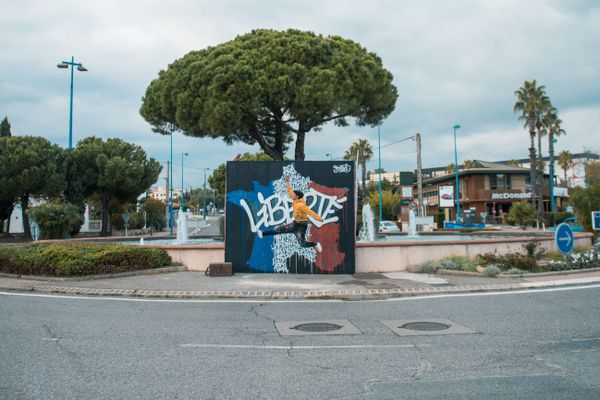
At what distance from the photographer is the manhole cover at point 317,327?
803cm

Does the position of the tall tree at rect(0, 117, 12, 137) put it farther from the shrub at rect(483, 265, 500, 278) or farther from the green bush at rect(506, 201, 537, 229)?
the shrub at rect(483, 265, 500, 278)

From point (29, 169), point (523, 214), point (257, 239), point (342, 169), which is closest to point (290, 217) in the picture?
point (257, 239)

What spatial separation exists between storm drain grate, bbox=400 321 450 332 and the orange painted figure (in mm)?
6771

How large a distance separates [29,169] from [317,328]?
37973 mm

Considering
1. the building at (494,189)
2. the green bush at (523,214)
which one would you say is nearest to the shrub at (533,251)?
the green bush at (523,214)

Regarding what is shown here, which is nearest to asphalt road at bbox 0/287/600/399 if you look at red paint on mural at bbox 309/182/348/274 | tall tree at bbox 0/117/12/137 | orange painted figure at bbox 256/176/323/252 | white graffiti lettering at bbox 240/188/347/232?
red paint on mural at bbox 309/182/348/274

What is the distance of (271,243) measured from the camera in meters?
15.1

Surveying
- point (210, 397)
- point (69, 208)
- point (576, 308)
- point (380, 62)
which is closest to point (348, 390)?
point (210, 397)

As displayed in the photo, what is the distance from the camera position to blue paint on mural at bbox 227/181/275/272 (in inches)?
595

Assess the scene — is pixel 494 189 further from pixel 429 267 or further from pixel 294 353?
pixel 294 353

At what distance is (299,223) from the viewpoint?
15.0m

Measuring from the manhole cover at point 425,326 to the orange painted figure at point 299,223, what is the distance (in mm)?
6793

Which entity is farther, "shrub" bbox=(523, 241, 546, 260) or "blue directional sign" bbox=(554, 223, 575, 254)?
"shrub" bbox=(523, 241, 546, 260)

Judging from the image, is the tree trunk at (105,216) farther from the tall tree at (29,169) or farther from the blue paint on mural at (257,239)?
the blue paint on mural at (257,239)
